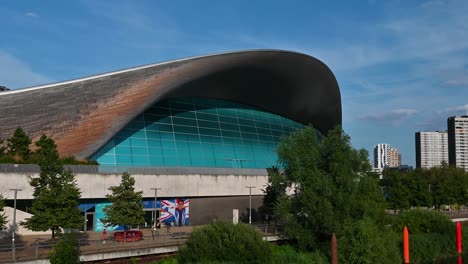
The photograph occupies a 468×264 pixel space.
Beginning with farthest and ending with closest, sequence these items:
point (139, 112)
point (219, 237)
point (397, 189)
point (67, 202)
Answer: point (397, 189) < point (139, 112) < point (67, 202) < point (219, 237)

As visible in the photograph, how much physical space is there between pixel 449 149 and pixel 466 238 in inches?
5269

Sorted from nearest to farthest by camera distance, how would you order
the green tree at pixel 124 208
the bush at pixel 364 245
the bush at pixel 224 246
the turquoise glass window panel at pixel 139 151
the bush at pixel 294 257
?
the bush at pixel 224 246
the bush at pixel 294 257
the bush at pixel 364 245
the green tree at pixel 124 208
the turquoise glass window panel at pixel 139 151

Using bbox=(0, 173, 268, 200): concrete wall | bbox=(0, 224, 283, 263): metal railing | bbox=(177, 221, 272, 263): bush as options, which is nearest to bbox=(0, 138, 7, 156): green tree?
bbox=(0, 173, 268, 200): concrete wall

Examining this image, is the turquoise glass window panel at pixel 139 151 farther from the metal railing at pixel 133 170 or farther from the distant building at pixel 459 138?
the distant building at pixel 459 138

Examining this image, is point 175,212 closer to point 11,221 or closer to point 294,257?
point 11,221

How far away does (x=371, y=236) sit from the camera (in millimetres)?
25453

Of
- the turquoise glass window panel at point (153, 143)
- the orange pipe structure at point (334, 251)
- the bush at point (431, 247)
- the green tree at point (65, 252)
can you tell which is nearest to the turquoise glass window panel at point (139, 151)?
the turquoise glass window panel at point (153, 143)

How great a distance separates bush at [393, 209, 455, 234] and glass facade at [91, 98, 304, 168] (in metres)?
16.1

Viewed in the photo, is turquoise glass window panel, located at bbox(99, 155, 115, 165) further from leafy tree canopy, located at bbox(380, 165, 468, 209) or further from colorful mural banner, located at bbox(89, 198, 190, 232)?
leafy tree canopy, located at bbox(380, 165, 468, 209)

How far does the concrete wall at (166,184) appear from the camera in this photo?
3052 centimetres

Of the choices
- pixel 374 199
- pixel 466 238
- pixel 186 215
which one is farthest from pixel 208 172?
pixel 466 238

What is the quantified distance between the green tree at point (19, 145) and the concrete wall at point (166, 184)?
3.48 m

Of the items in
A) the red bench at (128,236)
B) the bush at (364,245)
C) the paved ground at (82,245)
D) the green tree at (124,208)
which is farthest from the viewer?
the green tree at (124,208)

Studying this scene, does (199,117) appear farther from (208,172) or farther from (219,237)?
(219,237)
